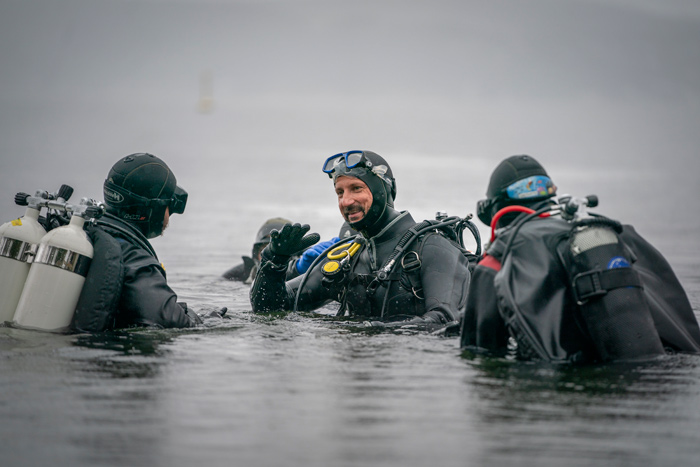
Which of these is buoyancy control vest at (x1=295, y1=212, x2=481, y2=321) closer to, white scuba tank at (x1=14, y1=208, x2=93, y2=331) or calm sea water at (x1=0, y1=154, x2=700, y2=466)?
calm sea water at (x1=0, y1=154, x2=700, y2=466)

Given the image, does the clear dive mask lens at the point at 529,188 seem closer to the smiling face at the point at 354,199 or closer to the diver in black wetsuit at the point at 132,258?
the smiling face at the point at 354,199

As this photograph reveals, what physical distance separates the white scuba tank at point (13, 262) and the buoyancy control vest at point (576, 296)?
8.35 ft

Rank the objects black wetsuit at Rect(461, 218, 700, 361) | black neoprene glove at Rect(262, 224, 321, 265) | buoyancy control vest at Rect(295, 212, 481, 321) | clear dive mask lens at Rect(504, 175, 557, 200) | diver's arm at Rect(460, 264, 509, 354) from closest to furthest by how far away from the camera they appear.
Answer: black wetsuit at Rect(461, 218, 700, 361), diver's arm at Rect(460, 264, 509, 354), clear dive mask lens at Rect(504, 175, 557, 200), buoyancy control vest at Rect(295, 212, 481, 321), black neoprene glove at Rect(262, 224, 321, 265)

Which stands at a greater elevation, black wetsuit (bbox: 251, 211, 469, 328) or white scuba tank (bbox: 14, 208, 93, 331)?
black wetsuit (bbox: 251, 211, 469, 328)

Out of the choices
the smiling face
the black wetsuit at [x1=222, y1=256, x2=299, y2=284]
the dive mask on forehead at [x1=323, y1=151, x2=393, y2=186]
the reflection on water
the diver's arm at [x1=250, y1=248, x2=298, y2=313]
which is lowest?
the reflection on water

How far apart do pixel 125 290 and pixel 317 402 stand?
1.90m

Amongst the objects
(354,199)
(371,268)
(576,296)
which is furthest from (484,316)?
(354,199)

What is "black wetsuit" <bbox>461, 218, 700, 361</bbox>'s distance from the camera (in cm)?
457

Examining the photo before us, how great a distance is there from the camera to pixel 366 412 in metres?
3.80

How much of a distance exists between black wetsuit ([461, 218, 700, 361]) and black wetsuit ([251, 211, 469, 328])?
85 centimetres

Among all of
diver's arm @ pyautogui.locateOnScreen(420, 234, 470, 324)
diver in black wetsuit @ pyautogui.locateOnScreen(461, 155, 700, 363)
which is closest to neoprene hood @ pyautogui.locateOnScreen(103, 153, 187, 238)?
diver's arm @ pyautogui.locateOnScreen(420, 234, 470, 324)

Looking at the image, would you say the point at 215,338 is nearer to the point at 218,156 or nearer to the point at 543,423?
the point at 543,423

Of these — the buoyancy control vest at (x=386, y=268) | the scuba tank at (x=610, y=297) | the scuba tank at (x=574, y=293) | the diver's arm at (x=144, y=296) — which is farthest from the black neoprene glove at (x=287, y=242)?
the scuba tank at (x=610, y=297)

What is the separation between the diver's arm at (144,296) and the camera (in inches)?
214
